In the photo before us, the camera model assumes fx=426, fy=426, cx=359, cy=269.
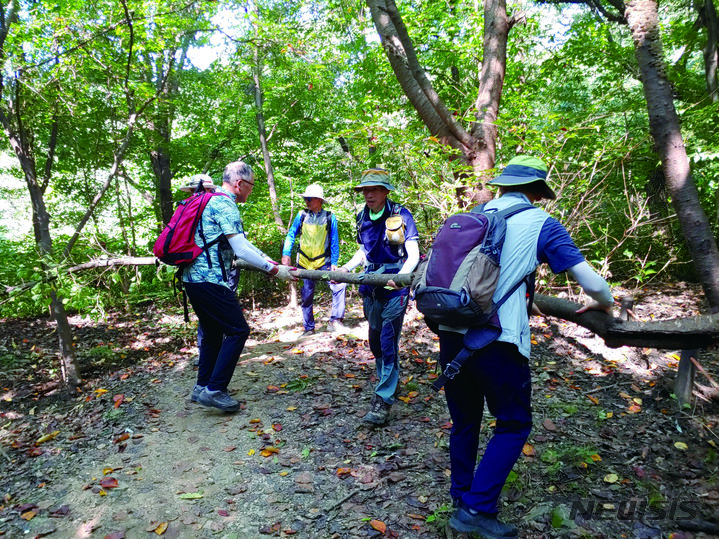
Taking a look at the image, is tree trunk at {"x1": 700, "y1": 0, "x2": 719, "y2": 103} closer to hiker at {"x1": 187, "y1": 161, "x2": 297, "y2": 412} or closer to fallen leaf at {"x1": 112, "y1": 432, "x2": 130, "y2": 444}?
hiker at {"x1": 187, "y1": 161, "x2": 297, "y2": 412}

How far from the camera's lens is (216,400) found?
4285 mm

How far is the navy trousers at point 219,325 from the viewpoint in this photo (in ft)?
13.2

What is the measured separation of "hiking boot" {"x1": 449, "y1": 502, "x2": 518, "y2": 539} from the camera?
2.39 metres

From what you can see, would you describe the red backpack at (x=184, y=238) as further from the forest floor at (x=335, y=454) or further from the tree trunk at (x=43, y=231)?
the tree trunk at (x=43, y=231)

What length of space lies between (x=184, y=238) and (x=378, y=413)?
2422mm

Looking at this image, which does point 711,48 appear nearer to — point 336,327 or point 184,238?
point 336,327

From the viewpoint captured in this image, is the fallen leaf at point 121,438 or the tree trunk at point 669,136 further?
the fallen leaf at point 121,438

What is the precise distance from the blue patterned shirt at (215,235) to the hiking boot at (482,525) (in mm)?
2801

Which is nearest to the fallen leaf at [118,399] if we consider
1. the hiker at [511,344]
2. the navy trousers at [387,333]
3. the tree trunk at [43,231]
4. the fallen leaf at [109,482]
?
the tree trunk at [43,231]

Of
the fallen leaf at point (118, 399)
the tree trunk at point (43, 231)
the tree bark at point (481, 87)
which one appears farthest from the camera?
the tree bark at point (481, 87)

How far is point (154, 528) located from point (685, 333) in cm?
335

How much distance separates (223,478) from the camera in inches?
132

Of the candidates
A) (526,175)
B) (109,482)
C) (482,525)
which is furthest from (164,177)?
(482,525)

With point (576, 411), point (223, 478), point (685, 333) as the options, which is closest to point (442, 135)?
point (576, 411)
